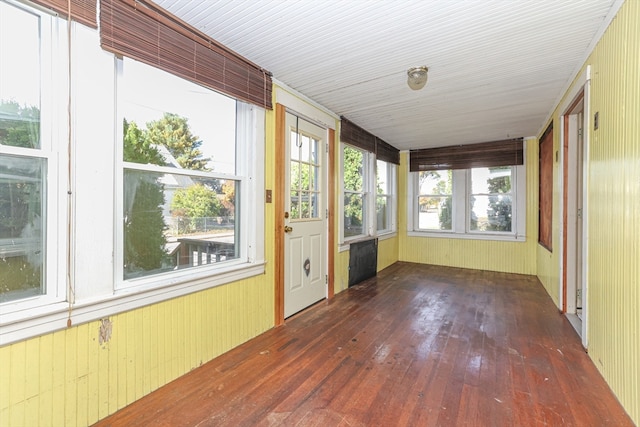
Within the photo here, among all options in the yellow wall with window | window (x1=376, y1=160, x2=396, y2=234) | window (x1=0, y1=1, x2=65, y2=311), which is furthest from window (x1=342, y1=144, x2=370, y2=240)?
window (x1=0, y1=1, x2=65, y2=311)

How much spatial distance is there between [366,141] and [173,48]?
3.29 metres

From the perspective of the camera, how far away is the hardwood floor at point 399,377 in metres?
1.67

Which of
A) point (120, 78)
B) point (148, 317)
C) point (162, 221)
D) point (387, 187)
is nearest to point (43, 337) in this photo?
point (148, 317)

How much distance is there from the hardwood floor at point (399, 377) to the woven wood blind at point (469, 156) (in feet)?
9.56

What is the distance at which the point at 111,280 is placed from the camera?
5.58 feet

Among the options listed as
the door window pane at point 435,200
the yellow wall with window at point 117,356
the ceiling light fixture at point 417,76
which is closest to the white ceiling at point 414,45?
the ceiling light fixture at point 417,76

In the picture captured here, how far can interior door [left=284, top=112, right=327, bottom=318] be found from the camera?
3.16 m

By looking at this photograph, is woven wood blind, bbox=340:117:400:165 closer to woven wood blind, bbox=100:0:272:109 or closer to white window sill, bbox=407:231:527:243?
white window sill, bbox=407:231:527:243

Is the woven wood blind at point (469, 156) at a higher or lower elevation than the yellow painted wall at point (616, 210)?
higher

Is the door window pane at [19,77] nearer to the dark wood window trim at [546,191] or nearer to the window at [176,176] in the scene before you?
the window at [176,176]

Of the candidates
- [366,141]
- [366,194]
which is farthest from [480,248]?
[366,141]

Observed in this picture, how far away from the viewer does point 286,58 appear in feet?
8.25

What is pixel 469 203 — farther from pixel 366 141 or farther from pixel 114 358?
pixel 114 358

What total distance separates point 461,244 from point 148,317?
5.52 m
